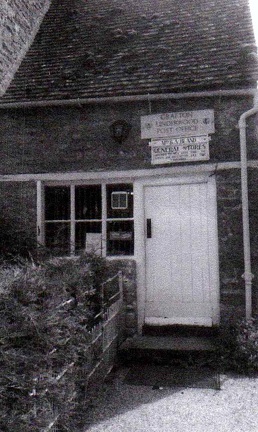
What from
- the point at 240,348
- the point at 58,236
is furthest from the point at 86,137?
the point at 240,348

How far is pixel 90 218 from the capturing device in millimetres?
7453

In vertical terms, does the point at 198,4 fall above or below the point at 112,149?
above

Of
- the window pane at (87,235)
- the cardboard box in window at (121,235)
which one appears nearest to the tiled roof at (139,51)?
the window pane at (87,235)

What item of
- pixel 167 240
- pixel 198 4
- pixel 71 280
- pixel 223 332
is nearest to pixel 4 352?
pixel 71 280

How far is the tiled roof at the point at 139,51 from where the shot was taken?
7.33 m

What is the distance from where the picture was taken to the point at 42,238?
753 centimetres

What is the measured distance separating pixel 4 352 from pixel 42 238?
4.86 metres

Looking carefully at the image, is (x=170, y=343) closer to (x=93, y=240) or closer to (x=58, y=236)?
(x=93, y=240)

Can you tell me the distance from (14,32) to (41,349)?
7.21 m

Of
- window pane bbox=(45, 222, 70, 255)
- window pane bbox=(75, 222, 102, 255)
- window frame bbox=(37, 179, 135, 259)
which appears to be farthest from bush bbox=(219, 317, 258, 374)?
window pane bbox=(45, 222, 70, 255)

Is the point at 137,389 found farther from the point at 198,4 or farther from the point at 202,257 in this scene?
the point at 198,4

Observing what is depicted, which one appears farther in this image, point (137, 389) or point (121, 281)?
point (121, 281)

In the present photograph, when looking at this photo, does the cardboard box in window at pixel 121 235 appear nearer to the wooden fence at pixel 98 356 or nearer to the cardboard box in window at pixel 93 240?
the cardboard box in window at pixel 93 240

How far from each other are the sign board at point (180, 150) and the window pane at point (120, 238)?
1169 millimetres
